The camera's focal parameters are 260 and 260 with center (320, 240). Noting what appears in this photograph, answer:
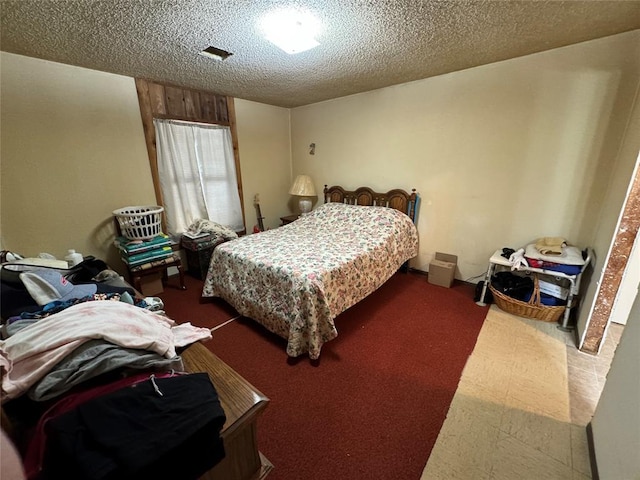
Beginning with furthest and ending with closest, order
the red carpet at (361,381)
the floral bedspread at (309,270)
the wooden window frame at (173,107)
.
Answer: the wooden window frame at (173,107), the floral bedspread at (309,270), the red carpet at (361,381)

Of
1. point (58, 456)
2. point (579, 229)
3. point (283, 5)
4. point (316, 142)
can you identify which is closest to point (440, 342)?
point (579, 229)

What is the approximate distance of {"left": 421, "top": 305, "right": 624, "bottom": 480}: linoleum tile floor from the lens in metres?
1.20

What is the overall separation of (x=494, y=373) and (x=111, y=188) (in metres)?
3.70

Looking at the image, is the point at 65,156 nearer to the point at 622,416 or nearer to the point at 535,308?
the point at 622,416

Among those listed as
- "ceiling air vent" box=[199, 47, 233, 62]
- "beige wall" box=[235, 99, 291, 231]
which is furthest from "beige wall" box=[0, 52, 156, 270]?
"beige wall" box=[235, 99, 291, 231]

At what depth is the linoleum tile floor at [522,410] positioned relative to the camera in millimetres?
1203

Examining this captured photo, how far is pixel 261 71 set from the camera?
2.51 m

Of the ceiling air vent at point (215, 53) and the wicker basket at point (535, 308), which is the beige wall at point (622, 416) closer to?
the wicker basket at point (535, 308)

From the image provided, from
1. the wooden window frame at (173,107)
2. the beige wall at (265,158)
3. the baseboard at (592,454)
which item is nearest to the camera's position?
the baseboard at (592,454)

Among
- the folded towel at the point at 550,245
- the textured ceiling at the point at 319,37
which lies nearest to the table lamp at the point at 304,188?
the textured ceiling at the point at 319,37

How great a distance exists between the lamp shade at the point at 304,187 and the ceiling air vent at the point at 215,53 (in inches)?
73.4

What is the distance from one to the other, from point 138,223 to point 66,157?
32.3 inches

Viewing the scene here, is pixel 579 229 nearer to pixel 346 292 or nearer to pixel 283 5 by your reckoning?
pixel 346 292

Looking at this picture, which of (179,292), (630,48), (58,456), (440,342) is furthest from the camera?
(179,292)
